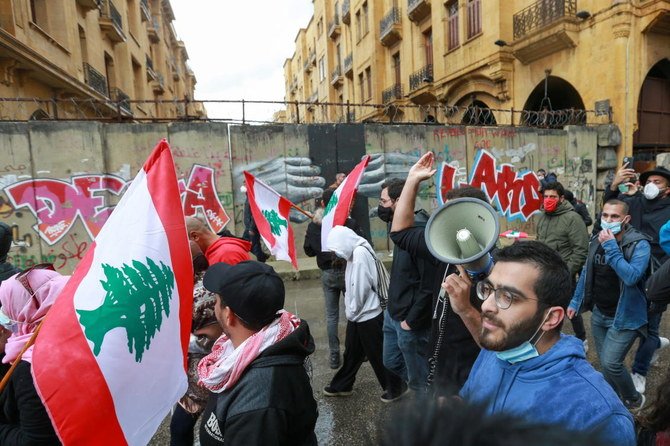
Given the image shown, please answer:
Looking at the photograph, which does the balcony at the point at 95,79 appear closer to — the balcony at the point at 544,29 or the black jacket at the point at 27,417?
the balcony at the point at 544,29

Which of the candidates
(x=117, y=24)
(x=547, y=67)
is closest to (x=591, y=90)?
(x=547, y=67)

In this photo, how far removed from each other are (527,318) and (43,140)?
28.3 ft

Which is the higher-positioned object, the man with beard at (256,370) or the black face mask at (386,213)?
the black face mask at (386,213)

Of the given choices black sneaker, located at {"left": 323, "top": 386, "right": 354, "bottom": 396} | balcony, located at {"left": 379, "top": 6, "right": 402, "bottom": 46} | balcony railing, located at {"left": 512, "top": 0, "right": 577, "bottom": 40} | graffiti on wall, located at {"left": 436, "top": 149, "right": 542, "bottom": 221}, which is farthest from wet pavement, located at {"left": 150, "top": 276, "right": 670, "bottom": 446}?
balcony, located at {"left": 379, "top": 6, "right": 402, "bottom": 46}

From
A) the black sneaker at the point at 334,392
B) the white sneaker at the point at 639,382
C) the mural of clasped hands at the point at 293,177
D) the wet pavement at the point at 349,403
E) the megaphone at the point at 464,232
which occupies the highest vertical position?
the mural of clasped hands at the point at 293,177

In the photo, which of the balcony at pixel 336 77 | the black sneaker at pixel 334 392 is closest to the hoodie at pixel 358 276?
the black sneaker at pixel 334 392

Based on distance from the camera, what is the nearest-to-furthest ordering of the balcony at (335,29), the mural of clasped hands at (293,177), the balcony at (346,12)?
the mural of clasped hands at (293,177) < the balcony at (346,12) < the balcony at (335,29)

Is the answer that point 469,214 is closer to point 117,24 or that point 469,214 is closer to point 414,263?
point 414,263

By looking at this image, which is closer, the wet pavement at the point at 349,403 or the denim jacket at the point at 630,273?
the denim jacket at the point at 630,273

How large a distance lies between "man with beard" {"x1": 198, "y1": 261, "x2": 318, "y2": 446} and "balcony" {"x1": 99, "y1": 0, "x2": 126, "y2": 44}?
2060 centimetres

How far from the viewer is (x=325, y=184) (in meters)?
9.01

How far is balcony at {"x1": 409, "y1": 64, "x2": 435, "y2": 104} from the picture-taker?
61.4ft

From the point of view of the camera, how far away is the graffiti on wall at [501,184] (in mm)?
9727

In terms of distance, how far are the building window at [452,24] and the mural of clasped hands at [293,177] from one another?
11582mm
